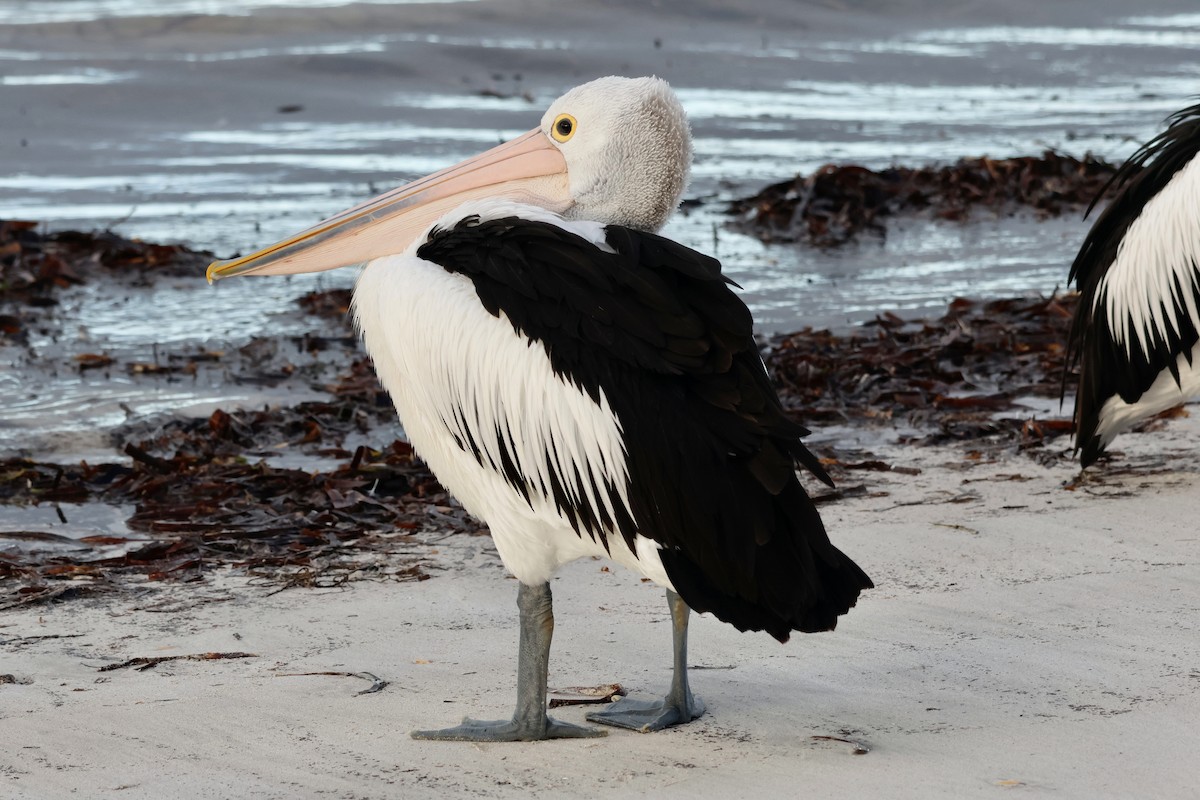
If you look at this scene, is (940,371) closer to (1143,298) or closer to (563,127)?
(1143,298)

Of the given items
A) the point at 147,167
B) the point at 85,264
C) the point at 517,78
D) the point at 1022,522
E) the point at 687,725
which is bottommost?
the point at 687,725

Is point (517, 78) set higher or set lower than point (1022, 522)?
higher

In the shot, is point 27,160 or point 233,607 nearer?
point 233,607

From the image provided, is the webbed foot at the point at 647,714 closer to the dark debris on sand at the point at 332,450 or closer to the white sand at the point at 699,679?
the white sand at the point at 699,679

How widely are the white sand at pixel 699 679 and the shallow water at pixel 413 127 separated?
199 centimetres

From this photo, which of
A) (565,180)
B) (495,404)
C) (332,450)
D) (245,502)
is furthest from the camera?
(332,450)

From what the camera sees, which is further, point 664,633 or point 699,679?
point 664,633

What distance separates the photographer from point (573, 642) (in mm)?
3479

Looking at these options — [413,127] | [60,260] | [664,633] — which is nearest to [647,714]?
[664,633]

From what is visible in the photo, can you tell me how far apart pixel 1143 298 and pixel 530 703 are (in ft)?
8.93

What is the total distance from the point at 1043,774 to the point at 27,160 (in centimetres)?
932

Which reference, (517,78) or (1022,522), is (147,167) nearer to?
(517,78)

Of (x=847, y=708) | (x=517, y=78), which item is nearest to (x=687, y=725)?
(x=847, y=708)

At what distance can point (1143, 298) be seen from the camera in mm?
4699
